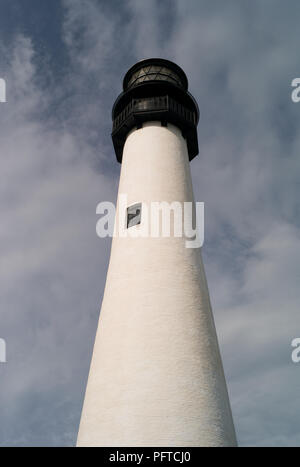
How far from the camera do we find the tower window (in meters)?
15.9

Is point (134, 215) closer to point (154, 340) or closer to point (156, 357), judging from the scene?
point (154, 340)

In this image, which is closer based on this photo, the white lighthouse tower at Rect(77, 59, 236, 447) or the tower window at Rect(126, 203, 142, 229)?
the white lighthouse tower at Rect(77, 59, 236, 447)

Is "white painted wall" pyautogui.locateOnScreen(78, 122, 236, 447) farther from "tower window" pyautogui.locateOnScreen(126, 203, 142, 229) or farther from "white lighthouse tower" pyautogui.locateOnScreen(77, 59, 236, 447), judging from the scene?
"tower window" pyautogui.locateOnScreen(126, 203, 142, 229)

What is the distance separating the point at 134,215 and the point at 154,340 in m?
5.77

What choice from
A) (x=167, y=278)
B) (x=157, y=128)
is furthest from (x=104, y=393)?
(x=157, y=128)

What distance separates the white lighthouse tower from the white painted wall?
3 centimetres

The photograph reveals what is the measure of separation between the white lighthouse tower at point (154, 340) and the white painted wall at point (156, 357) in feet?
0.09

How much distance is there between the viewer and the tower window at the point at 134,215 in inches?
627

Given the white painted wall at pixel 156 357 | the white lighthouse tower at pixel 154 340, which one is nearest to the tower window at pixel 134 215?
the white lighthouse tower at pixel 154 340

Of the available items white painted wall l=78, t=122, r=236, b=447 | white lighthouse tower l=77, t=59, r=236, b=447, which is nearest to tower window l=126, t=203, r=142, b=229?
white lighthouse tower l=77, t=59, r=236, b=447

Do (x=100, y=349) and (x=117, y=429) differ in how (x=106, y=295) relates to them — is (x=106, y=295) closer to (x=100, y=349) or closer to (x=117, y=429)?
(x=100, y=349)

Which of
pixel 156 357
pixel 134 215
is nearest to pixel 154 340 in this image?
pixel 156 357
